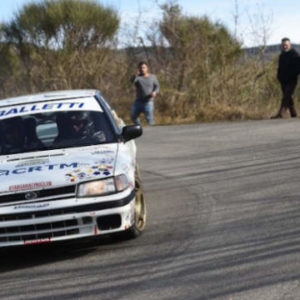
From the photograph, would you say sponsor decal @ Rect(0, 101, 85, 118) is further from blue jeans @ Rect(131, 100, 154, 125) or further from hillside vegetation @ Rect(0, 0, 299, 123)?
hillside vegetation @ Rect(0, 0, 299, 123)

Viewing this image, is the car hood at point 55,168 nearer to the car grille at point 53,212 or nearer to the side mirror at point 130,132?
the car grille at point 53,212

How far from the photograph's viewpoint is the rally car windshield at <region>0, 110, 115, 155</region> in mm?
7488

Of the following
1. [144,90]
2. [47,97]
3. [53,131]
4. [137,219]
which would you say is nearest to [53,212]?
[137,219]

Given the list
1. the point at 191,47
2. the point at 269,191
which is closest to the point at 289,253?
the point at 269,191

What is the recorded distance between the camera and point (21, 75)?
82.1 feet

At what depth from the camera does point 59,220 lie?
6.27m

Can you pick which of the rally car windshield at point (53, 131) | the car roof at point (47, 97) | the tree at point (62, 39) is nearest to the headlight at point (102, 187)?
the rally car windshield at point (53, 131)

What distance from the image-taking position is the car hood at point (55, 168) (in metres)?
6.40

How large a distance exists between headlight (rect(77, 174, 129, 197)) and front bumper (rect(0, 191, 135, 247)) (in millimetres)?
72

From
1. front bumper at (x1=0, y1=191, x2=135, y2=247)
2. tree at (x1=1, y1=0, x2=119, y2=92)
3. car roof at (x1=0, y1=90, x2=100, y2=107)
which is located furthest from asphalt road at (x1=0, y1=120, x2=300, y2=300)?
tree at (x1=1, y1=0, x2=119, y2=92)

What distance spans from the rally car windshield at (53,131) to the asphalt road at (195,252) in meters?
1.11

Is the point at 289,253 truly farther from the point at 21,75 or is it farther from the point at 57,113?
the point at 21,75

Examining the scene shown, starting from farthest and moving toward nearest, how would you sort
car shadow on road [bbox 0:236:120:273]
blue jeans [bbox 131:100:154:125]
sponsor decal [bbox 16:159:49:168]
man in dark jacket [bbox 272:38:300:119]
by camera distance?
blue jeans [bbox 131:100:154:125] < man in dark jacket [bbox 272:38:300:119] < sponsor decal [bbox 16:159:49:168] < car shadow on road [bbox 0:236:120:273]

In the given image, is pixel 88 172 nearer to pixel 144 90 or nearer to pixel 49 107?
pixel 49 107
